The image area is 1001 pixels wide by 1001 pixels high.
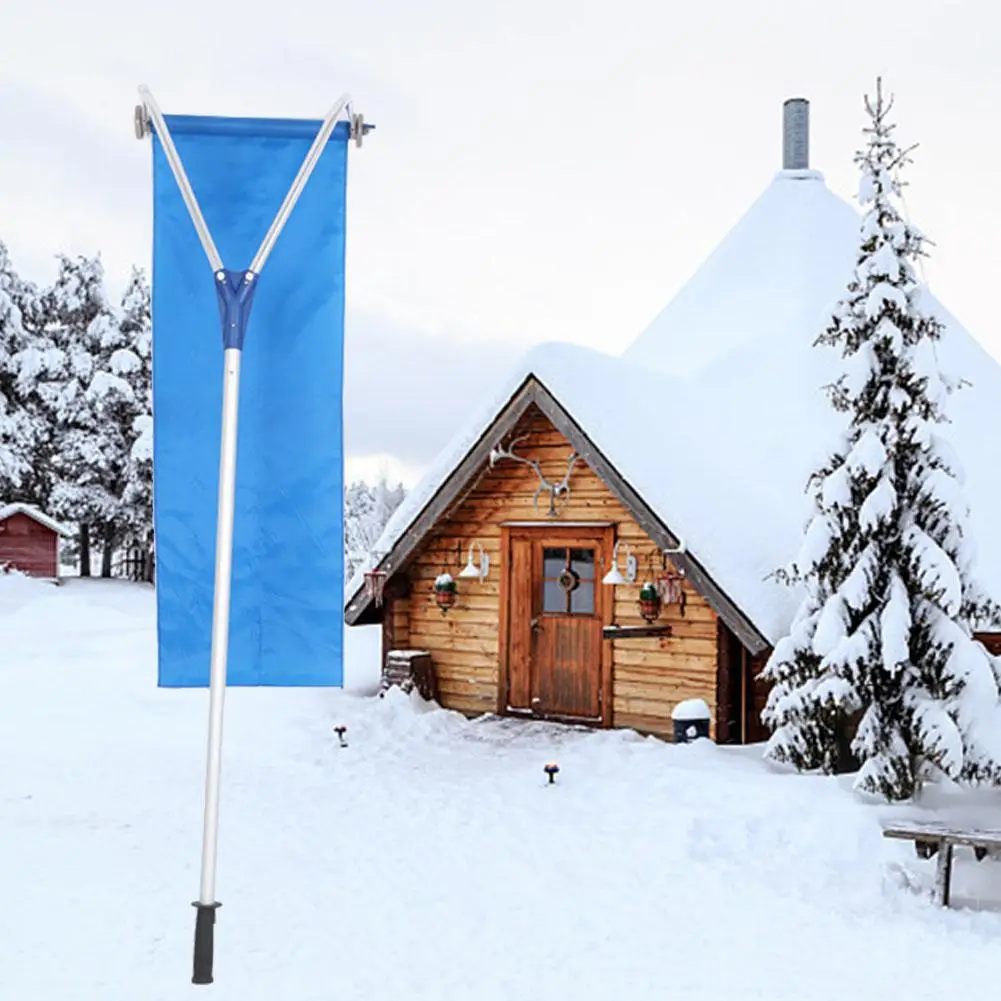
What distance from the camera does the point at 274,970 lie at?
6094mm

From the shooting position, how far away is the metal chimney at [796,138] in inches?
769

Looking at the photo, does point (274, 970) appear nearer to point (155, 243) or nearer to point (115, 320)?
point (155, 243)

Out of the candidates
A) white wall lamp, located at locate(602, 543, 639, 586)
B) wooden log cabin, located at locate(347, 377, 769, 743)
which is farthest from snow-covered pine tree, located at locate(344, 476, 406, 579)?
white wall lamp, located at locate(602, 543, 639, 586)

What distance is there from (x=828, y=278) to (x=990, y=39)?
4.65 meters

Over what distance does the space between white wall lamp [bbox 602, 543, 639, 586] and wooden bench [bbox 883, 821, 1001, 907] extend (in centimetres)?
543

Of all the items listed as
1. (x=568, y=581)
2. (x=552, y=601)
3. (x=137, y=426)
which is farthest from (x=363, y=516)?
(x=568, y=581)

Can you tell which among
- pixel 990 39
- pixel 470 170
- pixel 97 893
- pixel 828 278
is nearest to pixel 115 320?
pixel 470 170

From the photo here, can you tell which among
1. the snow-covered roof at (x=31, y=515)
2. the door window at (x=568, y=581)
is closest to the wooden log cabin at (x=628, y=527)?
the door window at (x=568, y=581)

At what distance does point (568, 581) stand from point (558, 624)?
21.2 inches

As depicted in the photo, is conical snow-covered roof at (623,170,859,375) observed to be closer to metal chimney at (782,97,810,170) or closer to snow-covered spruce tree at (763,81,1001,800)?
metal chimney at (782,97,810,170)

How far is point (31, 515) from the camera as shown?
3397 cm

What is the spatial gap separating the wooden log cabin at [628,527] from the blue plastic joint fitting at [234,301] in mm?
5906

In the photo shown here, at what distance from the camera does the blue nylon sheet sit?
253 inches

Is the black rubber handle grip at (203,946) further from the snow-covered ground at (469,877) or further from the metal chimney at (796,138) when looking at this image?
the metal chimney at (796,138)
